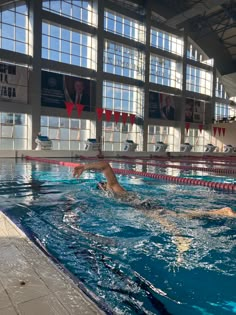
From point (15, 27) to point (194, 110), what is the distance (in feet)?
51.7

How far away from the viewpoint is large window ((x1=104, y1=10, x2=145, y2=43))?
2108cm

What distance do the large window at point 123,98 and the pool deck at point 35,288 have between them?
19798 millimetres

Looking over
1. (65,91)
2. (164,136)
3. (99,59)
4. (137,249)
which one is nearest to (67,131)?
(65,91)

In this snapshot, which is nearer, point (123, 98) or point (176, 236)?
point (176, 236)

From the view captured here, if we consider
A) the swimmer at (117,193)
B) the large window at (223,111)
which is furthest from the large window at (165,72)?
the swimmer at (117,193)

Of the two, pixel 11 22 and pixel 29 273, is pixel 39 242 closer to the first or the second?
pixel 29 273

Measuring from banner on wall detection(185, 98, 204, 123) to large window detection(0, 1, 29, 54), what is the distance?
14070 mm

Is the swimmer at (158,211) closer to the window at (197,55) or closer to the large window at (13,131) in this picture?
the large window at (13,131)

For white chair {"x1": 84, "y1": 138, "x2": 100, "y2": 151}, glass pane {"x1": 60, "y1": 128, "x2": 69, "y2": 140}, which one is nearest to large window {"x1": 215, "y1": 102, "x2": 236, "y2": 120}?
white chair {"x1": 84, "y1": 138, "x2": 100, "y2": 151}

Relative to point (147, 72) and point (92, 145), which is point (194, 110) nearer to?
point (147, 72)

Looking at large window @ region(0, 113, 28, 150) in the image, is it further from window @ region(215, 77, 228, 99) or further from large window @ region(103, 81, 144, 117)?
window @ region(215, 77, 228, 99)

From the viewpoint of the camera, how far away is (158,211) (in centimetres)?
395

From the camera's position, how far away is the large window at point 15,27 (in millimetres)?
16703

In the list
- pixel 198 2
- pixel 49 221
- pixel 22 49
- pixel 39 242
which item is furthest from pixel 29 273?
pixel 198 2
